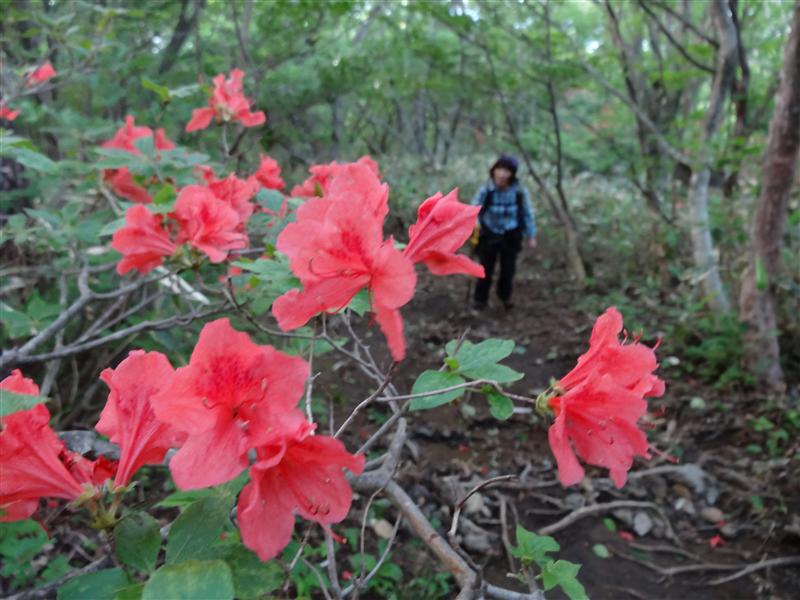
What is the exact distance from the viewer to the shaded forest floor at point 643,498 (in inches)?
89.4

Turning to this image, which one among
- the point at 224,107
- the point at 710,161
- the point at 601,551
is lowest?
the point at 601,551

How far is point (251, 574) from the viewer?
69 cm

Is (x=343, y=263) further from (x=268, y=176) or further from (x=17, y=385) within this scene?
(x=268, y=176)

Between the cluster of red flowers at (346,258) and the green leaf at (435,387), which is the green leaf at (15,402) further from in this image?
the green leaf at (435,387)

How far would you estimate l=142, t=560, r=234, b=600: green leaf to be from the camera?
563mm

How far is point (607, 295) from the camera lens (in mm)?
5180

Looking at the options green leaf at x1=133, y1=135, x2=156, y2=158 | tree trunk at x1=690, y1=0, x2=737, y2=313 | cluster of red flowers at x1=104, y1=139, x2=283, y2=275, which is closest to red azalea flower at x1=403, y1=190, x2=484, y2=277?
cluster of red flowers at x1=104, y1=139, x2=283, y2=275

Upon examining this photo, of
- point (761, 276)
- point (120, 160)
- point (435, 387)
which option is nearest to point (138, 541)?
point (435, 387)

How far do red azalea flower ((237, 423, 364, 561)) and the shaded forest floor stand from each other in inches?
44.1

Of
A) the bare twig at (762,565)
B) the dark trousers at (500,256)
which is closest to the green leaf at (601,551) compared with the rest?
the bare twig at (762,565)

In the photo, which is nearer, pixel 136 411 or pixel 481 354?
pixel 136 411

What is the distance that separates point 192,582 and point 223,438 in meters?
0.14

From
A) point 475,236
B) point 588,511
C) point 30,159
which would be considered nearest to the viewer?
point 30,159

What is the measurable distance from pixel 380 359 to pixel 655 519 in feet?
6.20
